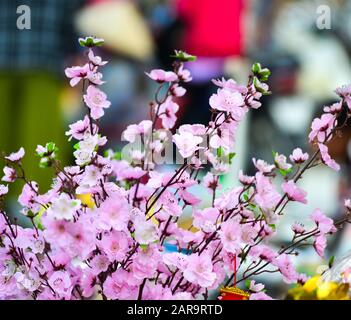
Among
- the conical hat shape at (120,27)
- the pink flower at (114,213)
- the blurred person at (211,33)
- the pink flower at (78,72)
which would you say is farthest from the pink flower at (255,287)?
the conical hat shape at (120,27)

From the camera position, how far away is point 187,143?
2.65 feet

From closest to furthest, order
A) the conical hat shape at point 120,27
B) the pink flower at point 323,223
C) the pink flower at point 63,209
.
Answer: the pink flower at point 63,209
the pink flower at point 323,223
the conical hat shape at point 120,27

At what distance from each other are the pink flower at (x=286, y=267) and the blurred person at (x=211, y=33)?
259 centimetres

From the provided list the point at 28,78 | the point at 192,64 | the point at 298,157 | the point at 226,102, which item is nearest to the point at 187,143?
Answer: the point at 226,102

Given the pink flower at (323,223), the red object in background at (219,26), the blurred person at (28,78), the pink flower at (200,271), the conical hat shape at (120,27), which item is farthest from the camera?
the conical hat shape at (120,27)

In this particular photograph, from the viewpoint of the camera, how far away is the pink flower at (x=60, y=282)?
0.81 m

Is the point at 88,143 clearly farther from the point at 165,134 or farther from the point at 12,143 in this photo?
the point at 12,143

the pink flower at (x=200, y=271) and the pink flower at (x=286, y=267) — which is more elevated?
the pink flower at (x=200, y=271)

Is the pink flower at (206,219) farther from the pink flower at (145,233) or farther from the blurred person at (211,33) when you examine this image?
the blurred person at (211,33)

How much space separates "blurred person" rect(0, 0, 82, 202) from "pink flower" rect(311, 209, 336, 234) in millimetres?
2320

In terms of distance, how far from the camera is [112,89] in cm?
394

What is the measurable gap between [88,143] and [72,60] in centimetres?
288

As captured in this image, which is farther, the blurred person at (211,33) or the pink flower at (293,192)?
the blurred person at (211,33)
